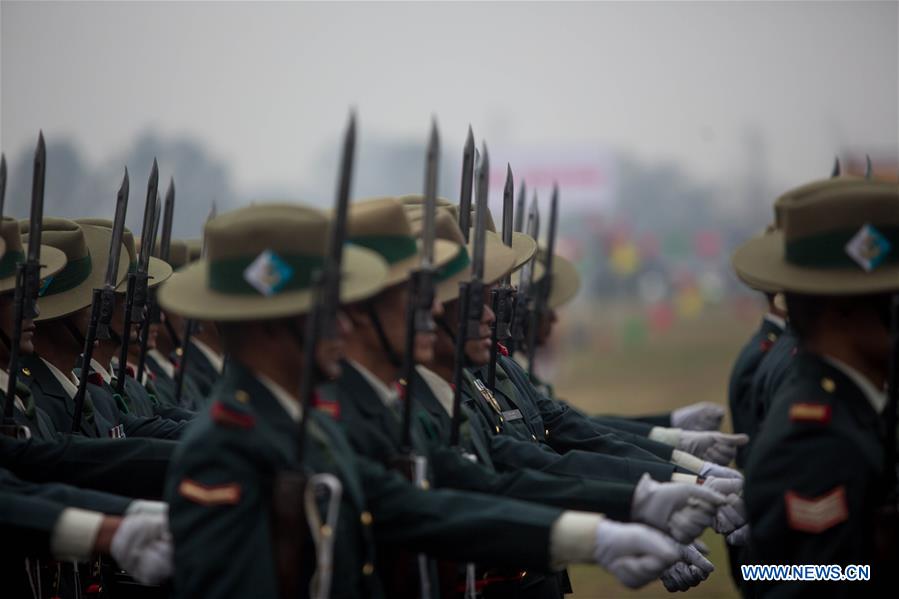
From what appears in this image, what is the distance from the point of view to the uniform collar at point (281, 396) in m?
4.68

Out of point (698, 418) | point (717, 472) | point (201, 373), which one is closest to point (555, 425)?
point (717, 472)

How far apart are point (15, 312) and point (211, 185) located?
18053 mm

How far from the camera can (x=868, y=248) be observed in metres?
4.93

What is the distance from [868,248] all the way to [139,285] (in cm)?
486

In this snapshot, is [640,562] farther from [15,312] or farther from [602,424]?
[602,424]

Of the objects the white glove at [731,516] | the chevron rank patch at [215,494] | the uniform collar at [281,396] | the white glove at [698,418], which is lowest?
the white glove at [698,418]

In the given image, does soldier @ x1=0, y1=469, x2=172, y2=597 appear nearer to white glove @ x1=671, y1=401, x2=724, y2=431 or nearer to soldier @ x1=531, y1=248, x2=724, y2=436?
soldier @ x1=531, y1=248, x2=724, y2=436

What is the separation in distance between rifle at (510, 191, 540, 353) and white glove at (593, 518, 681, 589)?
4.32 meters

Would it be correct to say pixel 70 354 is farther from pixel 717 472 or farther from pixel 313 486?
pixel 313 486

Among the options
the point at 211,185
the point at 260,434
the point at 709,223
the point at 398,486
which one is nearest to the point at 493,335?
the point at 398,486

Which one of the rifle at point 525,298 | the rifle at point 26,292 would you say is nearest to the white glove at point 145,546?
the rifle at point 26,292

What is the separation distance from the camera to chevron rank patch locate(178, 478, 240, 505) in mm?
4348

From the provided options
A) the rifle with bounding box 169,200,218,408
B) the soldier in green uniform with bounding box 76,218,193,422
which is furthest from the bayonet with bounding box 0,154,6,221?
the rifle with bounding box 169,200,218,408

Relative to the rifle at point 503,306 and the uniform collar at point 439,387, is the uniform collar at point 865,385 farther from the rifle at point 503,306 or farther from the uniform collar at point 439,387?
the rifle at point 503,306
